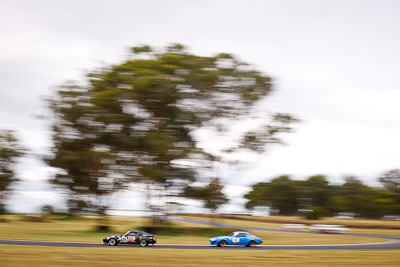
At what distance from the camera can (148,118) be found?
47375 mm

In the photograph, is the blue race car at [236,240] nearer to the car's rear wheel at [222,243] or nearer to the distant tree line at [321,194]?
the car's rear wheel at [222,243]

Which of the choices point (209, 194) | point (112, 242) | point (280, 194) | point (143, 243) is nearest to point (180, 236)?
point (209, 194)

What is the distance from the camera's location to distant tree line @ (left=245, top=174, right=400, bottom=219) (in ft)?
393

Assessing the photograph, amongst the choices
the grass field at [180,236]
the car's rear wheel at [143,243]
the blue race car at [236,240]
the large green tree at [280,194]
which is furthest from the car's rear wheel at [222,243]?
the large green tree at [280,194]

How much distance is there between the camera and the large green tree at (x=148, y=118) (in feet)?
150

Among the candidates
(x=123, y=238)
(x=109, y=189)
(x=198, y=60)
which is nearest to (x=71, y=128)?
(x=109, y=189)

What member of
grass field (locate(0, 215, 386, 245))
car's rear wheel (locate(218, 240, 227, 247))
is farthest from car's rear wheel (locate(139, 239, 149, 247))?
car's rear wheel (locate(218, 240, 227, 247))

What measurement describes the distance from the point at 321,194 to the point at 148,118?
10579cm

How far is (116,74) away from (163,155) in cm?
1021

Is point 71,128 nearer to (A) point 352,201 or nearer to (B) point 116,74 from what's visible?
(B) point 116,74

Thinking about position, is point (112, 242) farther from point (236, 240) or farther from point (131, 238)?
point (236, 240)

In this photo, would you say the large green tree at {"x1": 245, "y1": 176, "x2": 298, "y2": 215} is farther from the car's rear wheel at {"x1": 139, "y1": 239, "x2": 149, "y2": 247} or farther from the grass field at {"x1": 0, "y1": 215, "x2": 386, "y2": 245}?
the car's rear wheel at {"x1": 139, "y1": 239, "x2": 149, "y2": 247}

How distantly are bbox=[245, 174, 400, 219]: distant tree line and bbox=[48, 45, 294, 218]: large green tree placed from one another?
7873cm

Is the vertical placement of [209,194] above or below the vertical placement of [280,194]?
below
